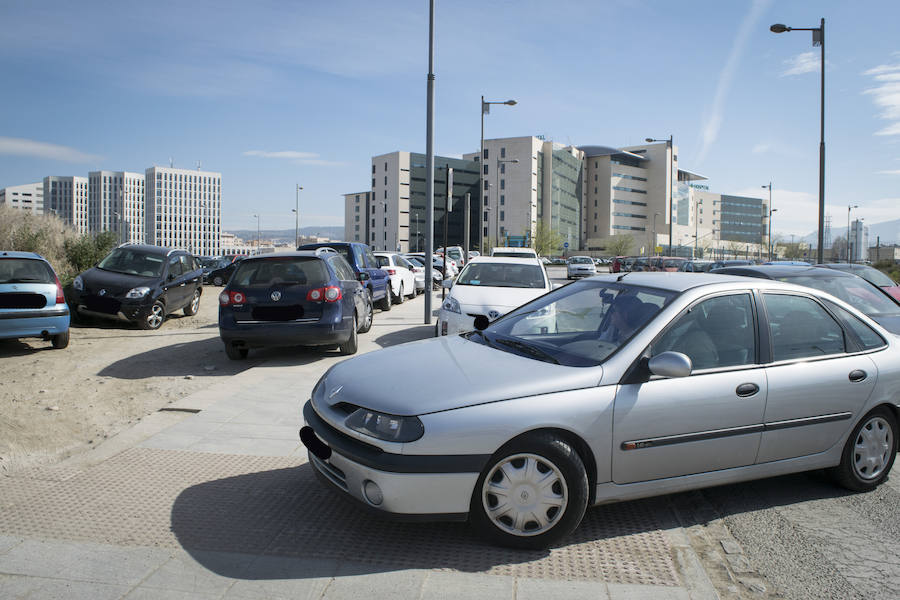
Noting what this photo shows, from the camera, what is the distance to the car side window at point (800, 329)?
13.8ft

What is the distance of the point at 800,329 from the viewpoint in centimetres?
433

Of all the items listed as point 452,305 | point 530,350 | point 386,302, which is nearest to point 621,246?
point 386,302

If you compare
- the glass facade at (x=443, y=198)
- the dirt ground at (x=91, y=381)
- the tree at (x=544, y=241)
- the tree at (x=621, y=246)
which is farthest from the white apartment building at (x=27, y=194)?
the dirt ground at (x=91, y=381)

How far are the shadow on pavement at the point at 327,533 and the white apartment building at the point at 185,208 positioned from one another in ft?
466

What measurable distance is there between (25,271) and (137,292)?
7.99 feet

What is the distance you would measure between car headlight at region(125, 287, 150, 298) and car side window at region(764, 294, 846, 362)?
11.0m

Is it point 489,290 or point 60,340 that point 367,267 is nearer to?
point 489,290

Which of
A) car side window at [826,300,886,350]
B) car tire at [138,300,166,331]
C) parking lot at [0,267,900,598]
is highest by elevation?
car side window at [826,300,886,350]

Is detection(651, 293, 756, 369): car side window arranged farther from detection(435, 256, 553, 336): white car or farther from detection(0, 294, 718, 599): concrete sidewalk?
detection(435, 256, 553, 336): white car

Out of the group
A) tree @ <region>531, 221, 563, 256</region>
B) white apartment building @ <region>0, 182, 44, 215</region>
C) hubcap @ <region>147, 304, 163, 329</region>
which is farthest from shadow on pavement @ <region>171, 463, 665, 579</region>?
white apartment building @ <region>0, 182, 44, 215</region>

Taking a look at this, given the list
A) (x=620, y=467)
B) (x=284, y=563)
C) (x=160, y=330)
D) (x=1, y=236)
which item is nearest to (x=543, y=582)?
(x=620, y=467)

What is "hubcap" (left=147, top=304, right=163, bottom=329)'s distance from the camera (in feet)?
39.8

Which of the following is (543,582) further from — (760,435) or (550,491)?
(760,435)

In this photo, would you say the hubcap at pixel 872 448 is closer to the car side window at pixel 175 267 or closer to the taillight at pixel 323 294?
the taillight at pixel 323 294
